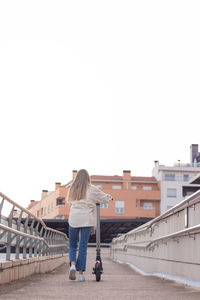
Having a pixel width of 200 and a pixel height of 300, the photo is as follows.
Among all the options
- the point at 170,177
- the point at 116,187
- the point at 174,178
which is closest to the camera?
the point at 174,178

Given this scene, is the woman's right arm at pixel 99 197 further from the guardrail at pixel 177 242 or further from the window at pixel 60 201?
the window at pixel 60 201

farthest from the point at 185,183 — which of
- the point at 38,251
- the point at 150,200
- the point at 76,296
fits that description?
the point at 76,296

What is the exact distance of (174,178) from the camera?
88.8 m

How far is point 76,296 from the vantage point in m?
5.41

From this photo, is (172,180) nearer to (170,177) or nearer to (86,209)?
(170,177)

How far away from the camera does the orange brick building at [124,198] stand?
82.1 metres

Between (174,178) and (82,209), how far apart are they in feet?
269

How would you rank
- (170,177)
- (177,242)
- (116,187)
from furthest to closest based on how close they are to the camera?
(116,187) → (170,177) → (177,242)

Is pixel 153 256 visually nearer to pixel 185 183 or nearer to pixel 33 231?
pixel 33 231

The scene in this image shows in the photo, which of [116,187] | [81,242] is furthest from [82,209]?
[116,187]

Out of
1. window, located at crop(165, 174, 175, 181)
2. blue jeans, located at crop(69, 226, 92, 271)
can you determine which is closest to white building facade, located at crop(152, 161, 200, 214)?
window, located at crop(165, 174, 175, 181)

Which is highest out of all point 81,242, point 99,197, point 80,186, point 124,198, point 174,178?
point 174,178

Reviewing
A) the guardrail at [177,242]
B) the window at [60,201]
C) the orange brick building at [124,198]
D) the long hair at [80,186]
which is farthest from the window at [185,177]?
the long hair at [80,186]

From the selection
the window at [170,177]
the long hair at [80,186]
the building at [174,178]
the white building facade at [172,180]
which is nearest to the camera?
the long hair at [80,186]
